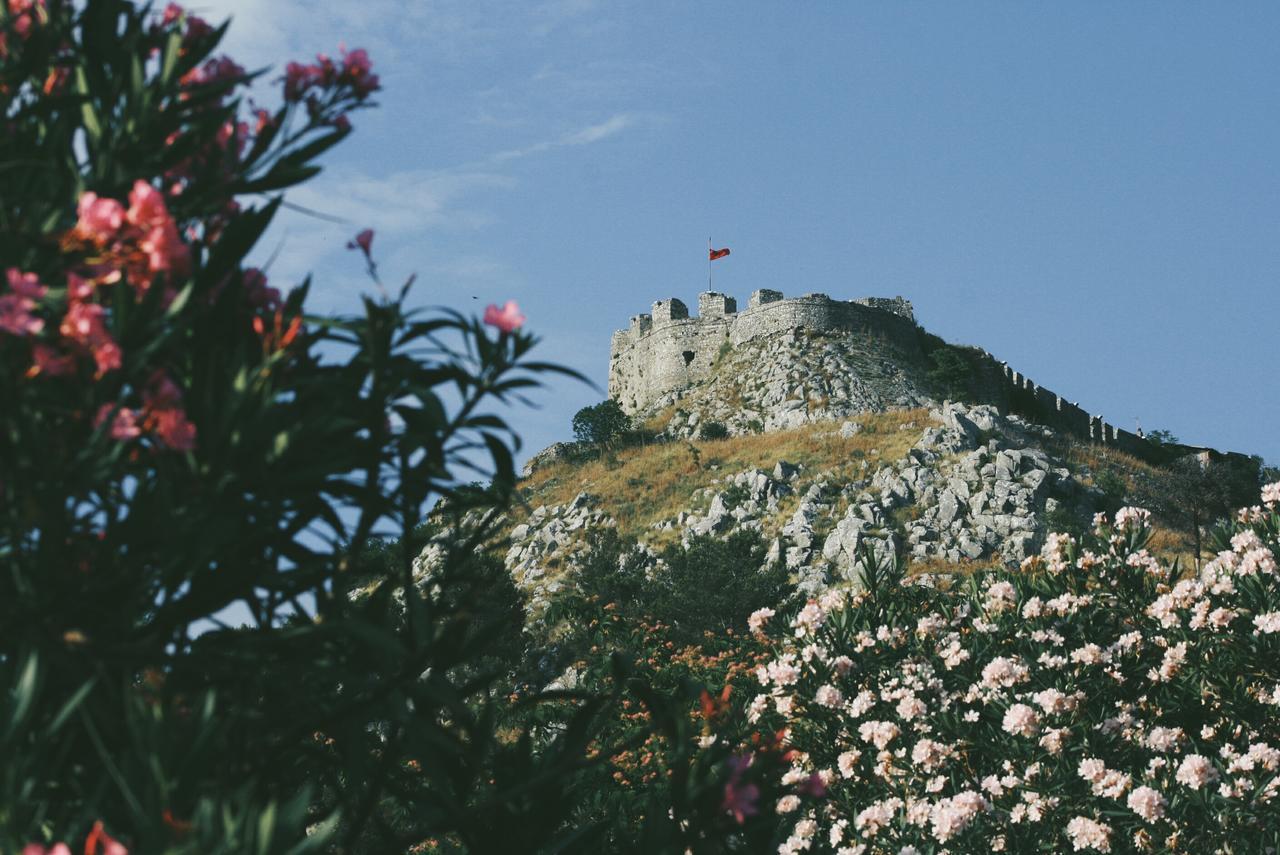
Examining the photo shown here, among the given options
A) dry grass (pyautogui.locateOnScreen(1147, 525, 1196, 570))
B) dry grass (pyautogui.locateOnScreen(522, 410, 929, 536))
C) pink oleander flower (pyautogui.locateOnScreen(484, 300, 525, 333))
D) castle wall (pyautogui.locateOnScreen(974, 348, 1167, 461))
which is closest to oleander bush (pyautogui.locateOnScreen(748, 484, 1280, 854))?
pink oleander flower (pyautogui.locateOnScreen(484, 300, 525, 333))

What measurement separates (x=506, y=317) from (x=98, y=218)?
110 centimetres

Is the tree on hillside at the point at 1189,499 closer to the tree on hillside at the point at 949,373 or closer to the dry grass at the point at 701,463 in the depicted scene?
the dry grass at the point at 701,463

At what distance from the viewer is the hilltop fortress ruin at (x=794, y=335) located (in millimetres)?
68750

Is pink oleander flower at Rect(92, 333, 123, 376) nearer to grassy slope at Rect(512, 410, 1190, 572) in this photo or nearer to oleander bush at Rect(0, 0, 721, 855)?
oleander bush at Rect(0, 0, 721, 855)

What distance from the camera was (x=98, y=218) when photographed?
3.05m

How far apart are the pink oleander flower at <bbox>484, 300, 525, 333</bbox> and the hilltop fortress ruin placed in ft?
206

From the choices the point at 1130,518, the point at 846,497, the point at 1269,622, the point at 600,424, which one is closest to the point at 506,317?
the point at 1269,622

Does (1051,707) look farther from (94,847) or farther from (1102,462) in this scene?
(1102,462)

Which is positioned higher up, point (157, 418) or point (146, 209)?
point (146, 209)

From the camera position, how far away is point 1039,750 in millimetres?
9570

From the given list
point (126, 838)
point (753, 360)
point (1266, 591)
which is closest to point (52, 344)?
point (126, 838)

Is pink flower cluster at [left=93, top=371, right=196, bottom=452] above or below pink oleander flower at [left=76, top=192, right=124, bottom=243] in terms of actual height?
below

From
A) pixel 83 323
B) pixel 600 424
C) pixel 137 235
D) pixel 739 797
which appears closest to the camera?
pixel 83 323

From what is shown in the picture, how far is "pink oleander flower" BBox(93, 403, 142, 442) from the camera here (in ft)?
9.68
